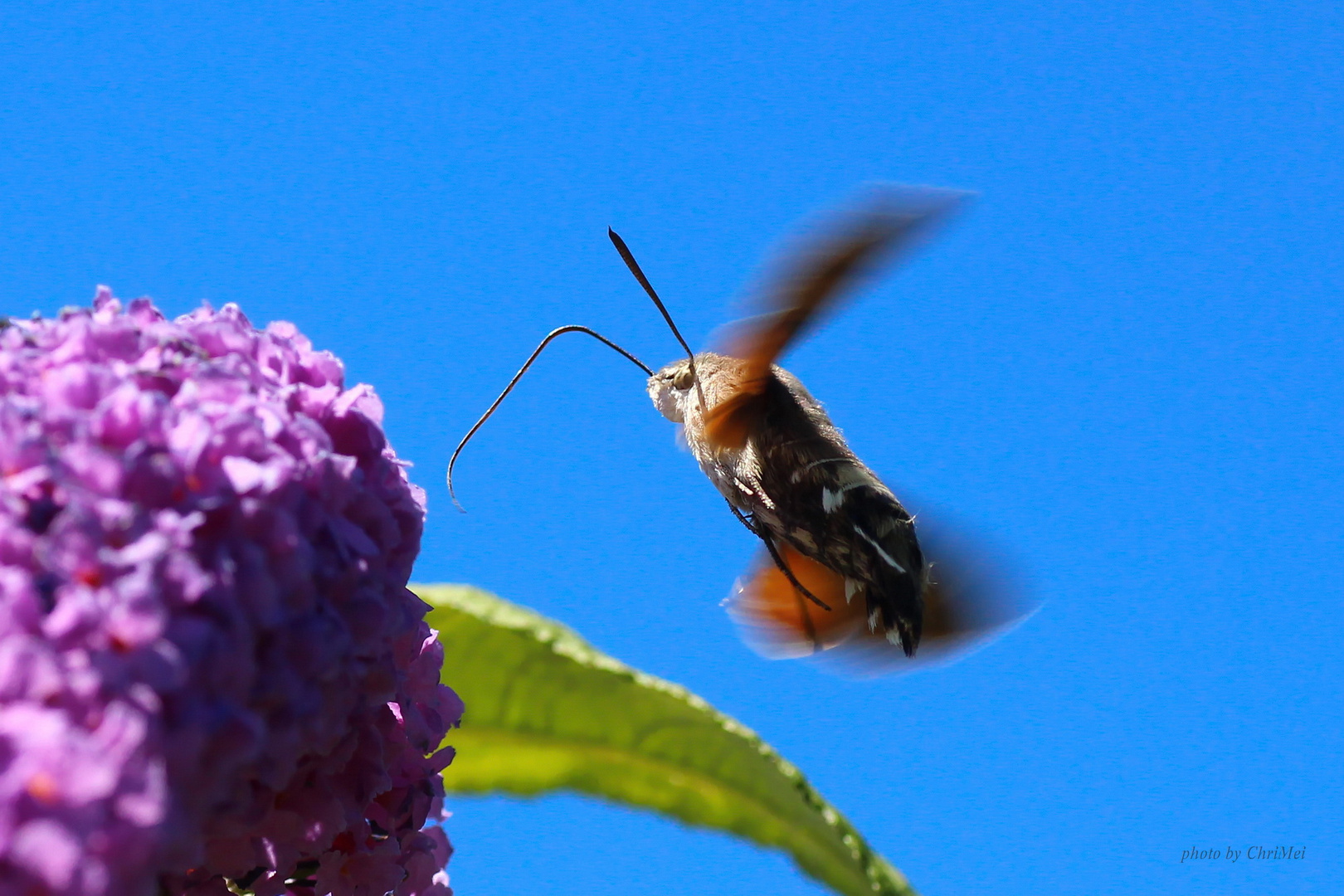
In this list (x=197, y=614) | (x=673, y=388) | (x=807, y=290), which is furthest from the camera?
(x=673, y=388)

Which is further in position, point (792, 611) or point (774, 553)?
point (792, 611)

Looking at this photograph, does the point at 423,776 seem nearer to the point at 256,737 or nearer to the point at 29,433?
the point at 256,737

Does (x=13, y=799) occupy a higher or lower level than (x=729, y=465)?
lower

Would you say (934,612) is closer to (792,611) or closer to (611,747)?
(792,611)

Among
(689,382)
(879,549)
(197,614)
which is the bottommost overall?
(197,614)

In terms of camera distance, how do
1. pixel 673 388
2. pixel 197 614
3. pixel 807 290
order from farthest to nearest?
pixel 673 388 → pixel 807 290 → pixel 197 614

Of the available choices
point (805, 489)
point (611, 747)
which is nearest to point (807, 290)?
point (805, 489)

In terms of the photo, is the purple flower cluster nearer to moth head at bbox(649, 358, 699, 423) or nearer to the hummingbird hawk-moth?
the hummingbird hawk-moth

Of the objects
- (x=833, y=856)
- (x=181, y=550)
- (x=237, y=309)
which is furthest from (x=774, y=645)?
(x=181, y=550)
